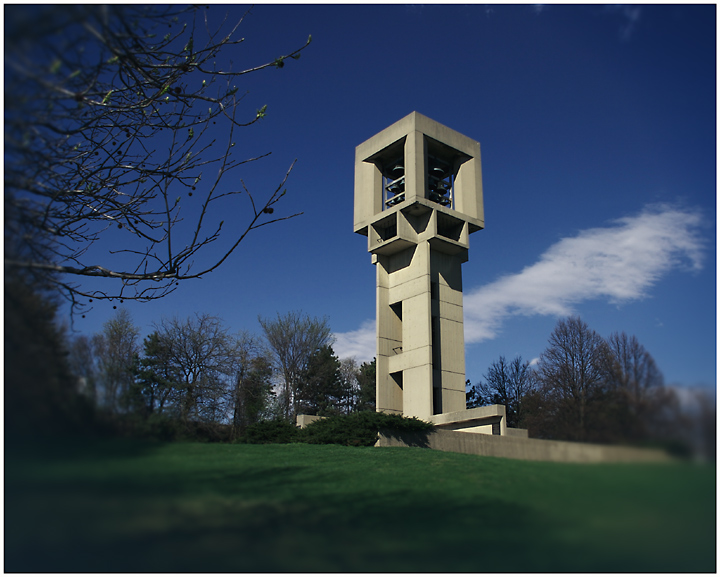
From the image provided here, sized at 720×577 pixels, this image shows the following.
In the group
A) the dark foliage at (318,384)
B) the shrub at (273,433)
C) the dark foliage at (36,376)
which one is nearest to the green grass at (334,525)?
the dark foliage at (36,376)

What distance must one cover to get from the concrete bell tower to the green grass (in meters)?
19.8

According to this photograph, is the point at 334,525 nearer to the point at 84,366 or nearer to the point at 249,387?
the point at 84,366

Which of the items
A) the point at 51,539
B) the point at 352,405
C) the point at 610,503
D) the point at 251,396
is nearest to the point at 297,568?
the point at 51,539

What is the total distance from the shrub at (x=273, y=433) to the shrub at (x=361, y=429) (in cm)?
48

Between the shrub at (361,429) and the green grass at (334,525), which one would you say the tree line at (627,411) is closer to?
the green grass at (334,525)

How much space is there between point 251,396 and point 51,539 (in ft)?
99.0

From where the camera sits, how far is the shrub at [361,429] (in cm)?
1911

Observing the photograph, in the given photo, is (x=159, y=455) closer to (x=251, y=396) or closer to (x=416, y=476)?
(x=416, y=476)

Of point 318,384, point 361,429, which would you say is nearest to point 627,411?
point 361,429

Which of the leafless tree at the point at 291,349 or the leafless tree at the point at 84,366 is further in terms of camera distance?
the leafless tree at the point at 291,349

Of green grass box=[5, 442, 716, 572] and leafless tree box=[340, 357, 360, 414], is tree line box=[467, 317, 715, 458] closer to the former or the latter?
green grass box=[5, 442, 716, 572]

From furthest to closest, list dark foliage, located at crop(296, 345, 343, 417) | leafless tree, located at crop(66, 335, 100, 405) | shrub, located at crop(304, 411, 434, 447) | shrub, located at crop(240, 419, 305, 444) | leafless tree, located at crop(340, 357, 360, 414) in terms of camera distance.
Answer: leafless tree, located at crop(340, 357, 360, 414)
dark foliage, located at crop(296, 345, 343, 417)
shrub, located at crop(240, 419, 305, 444)
shrub, located at crop(304, 411, 434, 447)
leafless tree, located at crop(66, 335, 100, 405)

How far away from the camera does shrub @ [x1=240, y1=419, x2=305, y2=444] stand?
19719 millimetres

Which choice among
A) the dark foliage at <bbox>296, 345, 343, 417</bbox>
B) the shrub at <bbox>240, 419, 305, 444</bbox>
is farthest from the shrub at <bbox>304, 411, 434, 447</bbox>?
the dark foliage at <bbox>296, 345, 343, 417</bbox>
